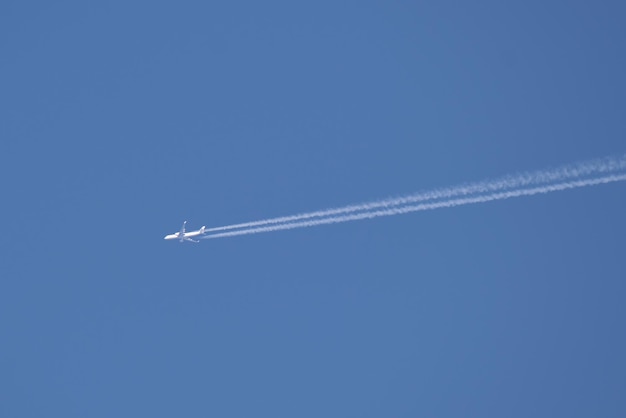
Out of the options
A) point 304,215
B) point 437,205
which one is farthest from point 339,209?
point 437,205

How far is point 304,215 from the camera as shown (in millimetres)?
63062

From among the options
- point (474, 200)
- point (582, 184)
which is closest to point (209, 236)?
point (474, 200)

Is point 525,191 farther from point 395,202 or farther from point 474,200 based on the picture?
point 395,202

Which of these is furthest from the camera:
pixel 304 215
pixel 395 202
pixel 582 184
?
pixel 304 215

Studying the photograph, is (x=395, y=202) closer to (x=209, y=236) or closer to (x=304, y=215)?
(x=304, y=215)

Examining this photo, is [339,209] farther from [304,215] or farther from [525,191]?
[525,191]

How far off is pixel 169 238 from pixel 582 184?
1127 inches

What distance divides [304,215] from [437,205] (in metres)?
10.5

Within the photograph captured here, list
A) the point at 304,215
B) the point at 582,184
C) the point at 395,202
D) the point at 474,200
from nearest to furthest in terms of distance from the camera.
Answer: the point at 582,184
the point at 474,200
the point at 395,202
the point at 304,215

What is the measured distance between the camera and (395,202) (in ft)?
189

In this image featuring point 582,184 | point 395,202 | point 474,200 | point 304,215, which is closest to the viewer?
point 582,184

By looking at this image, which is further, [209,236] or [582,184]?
[209,236]

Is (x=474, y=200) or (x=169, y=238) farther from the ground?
(x=169, y=238)

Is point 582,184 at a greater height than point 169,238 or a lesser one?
lesser
